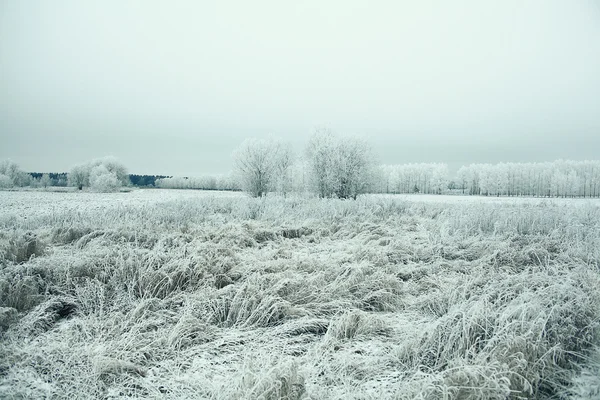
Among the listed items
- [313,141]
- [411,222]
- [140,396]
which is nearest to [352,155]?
[313,141]

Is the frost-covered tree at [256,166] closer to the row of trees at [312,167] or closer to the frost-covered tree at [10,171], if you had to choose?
the row of trees at [312,167]

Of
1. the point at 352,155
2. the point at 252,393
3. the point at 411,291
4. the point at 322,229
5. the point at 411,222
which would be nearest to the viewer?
the point at 252,393

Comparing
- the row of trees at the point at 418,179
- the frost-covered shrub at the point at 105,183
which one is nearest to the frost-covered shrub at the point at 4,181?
the frost-covered shrub at the point at 105,183

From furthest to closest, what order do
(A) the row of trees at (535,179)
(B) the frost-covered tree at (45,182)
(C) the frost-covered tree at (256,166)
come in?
(B) the frost-covered tree at (45,182), (A) the row of trees at (535,179), (C) the frost-covered tree at (256,166)

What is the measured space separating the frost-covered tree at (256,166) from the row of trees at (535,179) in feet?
192

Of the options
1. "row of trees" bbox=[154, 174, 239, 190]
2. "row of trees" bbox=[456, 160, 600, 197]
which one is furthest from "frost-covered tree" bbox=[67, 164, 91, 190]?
"row of trees" bbox=[456, 160, 600, 197]

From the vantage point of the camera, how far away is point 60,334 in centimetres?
291

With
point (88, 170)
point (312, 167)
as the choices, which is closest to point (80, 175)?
point (88, 170)

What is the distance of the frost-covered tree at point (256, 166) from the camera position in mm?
32438

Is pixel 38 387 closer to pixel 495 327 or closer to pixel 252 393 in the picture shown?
pixel 252 393

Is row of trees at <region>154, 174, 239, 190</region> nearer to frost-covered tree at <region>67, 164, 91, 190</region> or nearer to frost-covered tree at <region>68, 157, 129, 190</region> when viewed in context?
frost-covered tree at <region>68, 157, 129, 190</region>

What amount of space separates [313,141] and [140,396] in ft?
92.3

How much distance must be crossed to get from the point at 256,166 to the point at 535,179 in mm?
66481

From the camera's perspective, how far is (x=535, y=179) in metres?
64.9
